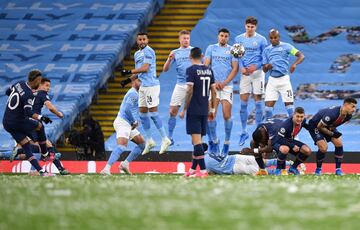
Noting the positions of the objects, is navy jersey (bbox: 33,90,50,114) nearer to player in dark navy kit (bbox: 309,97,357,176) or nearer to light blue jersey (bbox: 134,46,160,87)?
light blue jersey (bbox: 134,46,160,87)

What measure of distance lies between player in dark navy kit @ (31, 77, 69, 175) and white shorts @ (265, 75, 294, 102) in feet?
16.7

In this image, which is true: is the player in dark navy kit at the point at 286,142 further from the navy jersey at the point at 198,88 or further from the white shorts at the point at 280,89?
the navy jersey at the point at 198,88

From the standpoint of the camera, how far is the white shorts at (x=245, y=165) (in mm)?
21688

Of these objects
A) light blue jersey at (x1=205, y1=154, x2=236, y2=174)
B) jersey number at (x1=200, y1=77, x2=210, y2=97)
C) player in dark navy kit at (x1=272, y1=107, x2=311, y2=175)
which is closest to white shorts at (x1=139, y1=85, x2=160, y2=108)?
light blue jersey at (x1=205, y1=154, x2=236, y2=174)

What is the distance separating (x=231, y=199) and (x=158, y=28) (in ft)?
71.6

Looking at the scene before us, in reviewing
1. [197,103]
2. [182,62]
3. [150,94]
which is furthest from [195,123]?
[150,94]

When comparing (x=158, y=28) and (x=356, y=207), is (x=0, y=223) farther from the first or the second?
(x=158, y=28)

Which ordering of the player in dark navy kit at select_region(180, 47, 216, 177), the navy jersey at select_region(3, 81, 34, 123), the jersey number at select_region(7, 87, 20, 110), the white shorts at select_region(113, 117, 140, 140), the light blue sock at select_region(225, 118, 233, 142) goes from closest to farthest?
the player in dark navy kit at select_region(180, 47, 216, 177)
the navy jersey at select_region(3, 81, 34, 123)
the jersey number at select_region(7, 87, 20, 110)
the white shorts at select_region(113, 117, 140, 140)
the light blue sock at select_region(225, 118, 233, 142)

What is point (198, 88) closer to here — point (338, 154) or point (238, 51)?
point (238, 51)

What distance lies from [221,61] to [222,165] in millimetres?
2497

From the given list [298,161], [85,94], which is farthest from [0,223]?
[85,94]

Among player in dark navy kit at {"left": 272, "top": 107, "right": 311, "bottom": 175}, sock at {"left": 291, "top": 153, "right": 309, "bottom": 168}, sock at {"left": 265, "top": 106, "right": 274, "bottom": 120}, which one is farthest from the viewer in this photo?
sock at {"left": 265, "top": 106, "right": 274, "bottom": 120}

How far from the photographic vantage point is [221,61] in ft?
74.1

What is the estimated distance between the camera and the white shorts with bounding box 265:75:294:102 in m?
23.0
